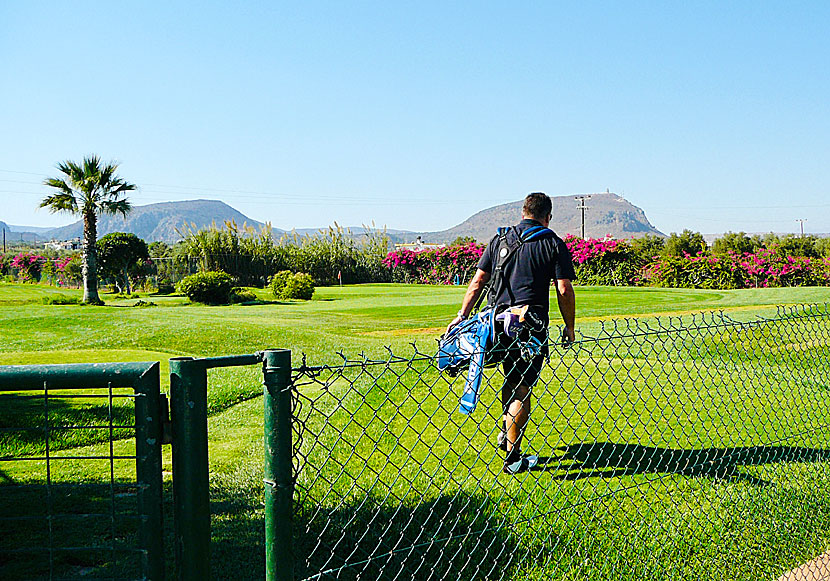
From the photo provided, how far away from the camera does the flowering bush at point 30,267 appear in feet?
158

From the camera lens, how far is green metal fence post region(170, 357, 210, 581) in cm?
168

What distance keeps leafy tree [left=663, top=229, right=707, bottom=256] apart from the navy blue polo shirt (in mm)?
34115

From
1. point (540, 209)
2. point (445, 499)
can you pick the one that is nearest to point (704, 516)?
point (445, 499)

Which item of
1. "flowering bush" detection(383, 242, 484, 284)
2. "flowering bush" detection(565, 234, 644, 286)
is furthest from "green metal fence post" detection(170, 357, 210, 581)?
"flowering bush" detection(383, 242, 484, 284)

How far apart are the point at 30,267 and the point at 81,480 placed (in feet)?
161

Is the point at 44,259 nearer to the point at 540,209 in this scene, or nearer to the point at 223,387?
the point at 223,387

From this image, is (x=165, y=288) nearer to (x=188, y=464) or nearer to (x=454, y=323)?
(x=454, y=323)

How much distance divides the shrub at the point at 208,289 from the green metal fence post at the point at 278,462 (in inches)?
1093

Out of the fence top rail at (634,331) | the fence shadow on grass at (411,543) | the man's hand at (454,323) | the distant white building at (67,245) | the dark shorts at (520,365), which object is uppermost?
the distant white building at (67,245)

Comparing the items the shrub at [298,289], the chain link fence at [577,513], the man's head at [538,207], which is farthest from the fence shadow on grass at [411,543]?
the shrub at [298,289]

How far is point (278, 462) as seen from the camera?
1.79 metres

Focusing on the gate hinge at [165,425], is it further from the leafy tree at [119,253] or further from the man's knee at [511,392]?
the leafy tree at [119,253]

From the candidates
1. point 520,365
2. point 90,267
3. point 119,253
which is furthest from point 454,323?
point 119,253

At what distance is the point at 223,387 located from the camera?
851 cm
